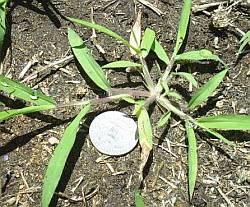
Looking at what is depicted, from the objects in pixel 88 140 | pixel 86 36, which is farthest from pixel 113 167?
pixel 86 36

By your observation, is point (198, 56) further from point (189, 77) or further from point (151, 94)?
point (151, 94)

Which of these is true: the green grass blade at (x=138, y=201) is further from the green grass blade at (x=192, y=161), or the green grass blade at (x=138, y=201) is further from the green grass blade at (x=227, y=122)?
the green grass blade at (x=227, y=122)

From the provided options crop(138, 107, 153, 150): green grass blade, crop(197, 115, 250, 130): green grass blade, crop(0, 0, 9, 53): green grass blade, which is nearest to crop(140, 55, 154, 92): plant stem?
crop(138, 107, 153, 150): green grass blade

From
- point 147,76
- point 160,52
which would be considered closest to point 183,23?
point 160,52

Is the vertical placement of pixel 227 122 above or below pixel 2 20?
below

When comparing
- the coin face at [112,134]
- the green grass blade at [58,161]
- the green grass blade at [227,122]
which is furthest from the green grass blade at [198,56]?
the green grass blade at [58,161]

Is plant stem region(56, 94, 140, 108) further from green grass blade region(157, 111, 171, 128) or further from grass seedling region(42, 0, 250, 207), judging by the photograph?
green grass blade region(157, 111, 171, 128)

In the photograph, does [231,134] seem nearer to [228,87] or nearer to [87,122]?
[228,87]
